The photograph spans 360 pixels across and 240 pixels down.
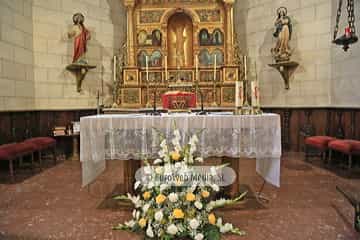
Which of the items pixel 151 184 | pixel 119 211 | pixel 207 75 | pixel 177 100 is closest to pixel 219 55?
pixel 207 75

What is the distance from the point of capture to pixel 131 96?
22.2 feet

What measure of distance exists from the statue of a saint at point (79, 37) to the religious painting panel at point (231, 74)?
346 centimetres

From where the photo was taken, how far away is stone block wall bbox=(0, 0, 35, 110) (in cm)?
570

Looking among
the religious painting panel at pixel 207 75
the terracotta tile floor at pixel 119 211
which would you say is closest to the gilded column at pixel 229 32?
the religious painting panel at pixel 207 75

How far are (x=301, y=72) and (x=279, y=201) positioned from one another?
448 centimetres

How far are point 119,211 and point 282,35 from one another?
561cm

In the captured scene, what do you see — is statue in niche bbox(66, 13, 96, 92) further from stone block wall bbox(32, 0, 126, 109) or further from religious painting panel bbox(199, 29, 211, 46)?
religious painting panel bbox(199, 29, 211, 46)

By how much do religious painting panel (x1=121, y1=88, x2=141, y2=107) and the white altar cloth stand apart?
12.0 ft

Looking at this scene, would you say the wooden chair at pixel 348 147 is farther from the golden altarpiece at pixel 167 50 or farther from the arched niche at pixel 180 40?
the arched niche at pixel 180 40

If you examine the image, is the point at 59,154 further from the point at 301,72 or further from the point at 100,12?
the point at 301,72

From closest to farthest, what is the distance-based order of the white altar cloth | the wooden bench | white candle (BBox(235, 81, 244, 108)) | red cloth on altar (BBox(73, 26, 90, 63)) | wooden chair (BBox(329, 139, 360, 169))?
the white altar cloth < white candle (BBox(235, 81, 244, 108)) < the wooden bench < wooden chair (BBox(329, 139, 360, 169)) < red cloth on altar (BBox(73, 26, 90, 63))

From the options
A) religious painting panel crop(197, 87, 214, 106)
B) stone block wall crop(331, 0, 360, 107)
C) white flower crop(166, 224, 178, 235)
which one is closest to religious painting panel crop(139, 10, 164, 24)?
religious painting panel crop(197, 87, 214, 106)

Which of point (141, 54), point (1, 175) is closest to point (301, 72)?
point (141, 54)

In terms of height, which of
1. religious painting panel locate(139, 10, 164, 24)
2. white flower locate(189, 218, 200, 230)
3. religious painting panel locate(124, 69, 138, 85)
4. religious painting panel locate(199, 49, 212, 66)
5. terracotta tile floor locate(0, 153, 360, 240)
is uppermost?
religious painting panel locate(139, 10, 164, 24)
